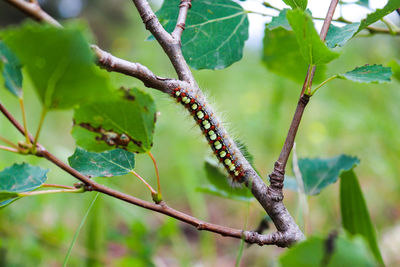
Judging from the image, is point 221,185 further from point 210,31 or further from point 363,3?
point 363,3

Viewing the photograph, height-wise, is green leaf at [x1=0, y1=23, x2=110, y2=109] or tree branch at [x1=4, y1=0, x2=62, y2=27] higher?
tree branch at [x1=4, y1=0, x2=62, y2=27]

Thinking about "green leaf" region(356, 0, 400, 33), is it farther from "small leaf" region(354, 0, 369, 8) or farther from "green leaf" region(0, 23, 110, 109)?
"green leaf" region(0, 23, 110, 109)

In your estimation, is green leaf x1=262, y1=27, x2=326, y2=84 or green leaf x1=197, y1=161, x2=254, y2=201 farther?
green leaf x1=262, y1=27, x2=326, y2=84

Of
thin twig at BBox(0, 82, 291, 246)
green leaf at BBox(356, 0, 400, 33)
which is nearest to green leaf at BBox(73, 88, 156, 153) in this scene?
thin twig at BBox(0, 82, 291, 246)

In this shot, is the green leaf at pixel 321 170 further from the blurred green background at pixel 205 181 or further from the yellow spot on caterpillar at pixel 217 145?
the yellow spot on caterpillar at pixel 217 145

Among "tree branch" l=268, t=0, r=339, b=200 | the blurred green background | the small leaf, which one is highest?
the small leaf

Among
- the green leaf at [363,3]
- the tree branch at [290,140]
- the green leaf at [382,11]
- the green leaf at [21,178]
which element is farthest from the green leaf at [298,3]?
the green leaf at [21,178]

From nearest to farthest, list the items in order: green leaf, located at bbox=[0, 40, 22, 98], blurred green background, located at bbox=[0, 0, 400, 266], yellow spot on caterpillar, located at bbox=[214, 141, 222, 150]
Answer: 1. green leaf, located at bbox=[0, 40, 22, 98]
2. yellow spot on caterpillar, located at bbox=[214, 141, 222, 150]
3. blurred green background, located at bbox=[0, 0, 400, 266]
